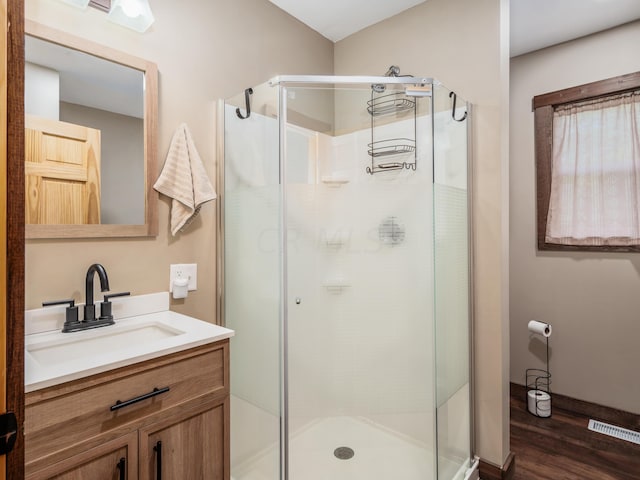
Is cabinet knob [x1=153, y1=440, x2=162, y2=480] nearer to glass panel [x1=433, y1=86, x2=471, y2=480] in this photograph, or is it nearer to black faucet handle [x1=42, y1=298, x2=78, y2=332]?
black faucet handle [x1=42, y1=298, x2=78, y2=332]

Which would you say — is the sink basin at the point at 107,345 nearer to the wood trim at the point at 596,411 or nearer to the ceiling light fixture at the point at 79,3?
the ceiling light fixture at the point at 79,3

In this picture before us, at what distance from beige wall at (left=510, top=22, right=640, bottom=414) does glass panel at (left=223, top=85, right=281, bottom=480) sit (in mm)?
2054

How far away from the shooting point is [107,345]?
1.31m

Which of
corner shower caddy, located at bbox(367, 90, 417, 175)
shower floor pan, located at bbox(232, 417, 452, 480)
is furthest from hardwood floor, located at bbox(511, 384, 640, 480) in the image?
corner shower caddy, located at bbox(367, 90, 417, 175)

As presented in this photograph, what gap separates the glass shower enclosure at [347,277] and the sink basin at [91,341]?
0.44 meters

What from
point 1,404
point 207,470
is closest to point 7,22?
point 1,404

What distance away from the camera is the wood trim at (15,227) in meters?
0.59

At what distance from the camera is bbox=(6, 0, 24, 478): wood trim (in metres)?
0.59

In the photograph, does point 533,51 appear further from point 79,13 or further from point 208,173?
point 79,13

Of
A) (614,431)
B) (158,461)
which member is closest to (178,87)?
(158,461)

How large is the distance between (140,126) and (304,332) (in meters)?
1.21

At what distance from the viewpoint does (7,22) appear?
587 mm

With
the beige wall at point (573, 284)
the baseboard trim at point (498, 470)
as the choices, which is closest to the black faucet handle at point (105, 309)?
the baseboard trim at point (498, 470)

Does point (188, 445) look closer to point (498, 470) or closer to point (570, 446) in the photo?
point (498, 470)
